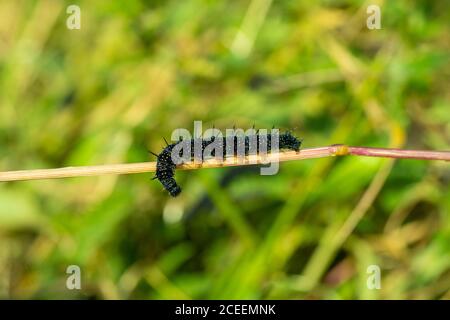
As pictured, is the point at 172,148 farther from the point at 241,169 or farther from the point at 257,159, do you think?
the point at 241,169

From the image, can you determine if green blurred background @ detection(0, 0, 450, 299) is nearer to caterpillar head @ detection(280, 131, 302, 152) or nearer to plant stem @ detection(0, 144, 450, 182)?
caterpillar head @ detection(280, 131, 302, 152)

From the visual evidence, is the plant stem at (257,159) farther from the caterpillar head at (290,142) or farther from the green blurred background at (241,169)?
the green blurred background at (241,169)

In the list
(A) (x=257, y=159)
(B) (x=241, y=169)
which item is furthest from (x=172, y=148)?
(B) (x=241, y=169)

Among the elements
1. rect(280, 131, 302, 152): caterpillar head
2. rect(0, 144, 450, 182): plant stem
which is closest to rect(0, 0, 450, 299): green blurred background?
rect(280, 131, 302, 152): caterpillar head

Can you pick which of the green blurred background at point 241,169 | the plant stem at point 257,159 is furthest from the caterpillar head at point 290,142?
the green blurred background at point 241,169
